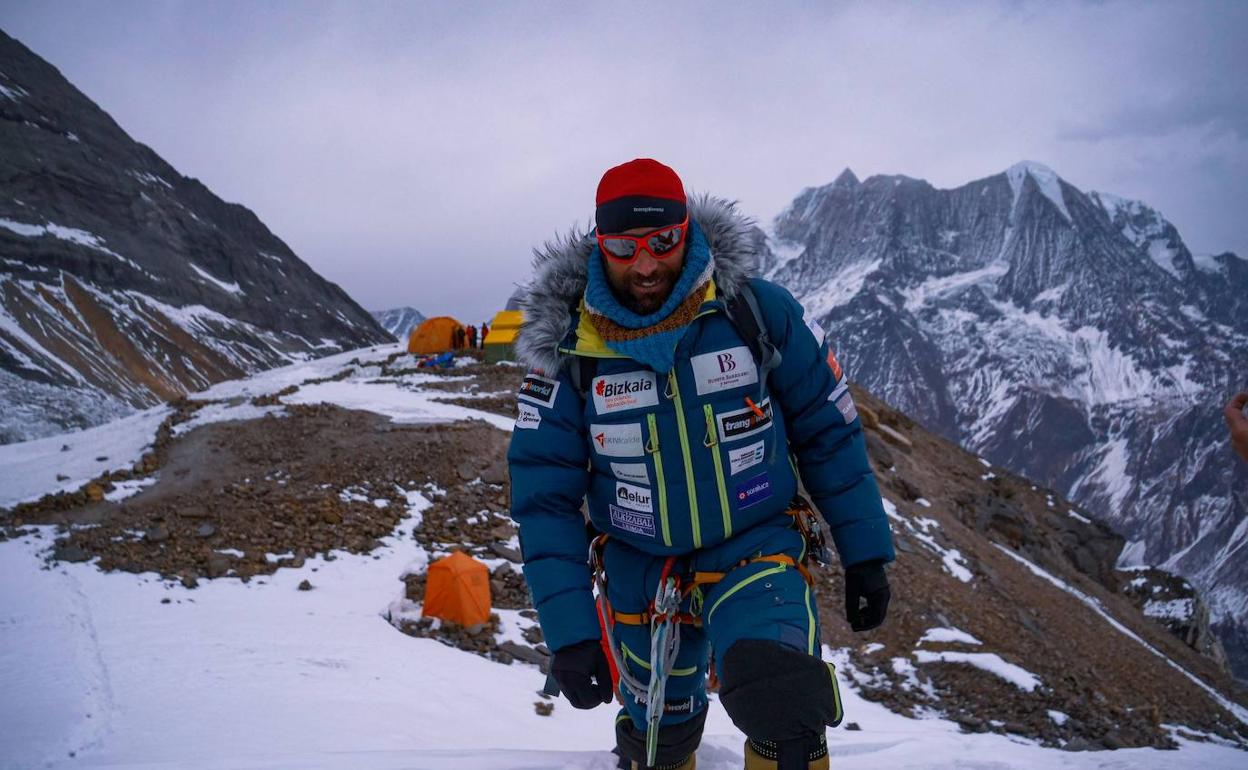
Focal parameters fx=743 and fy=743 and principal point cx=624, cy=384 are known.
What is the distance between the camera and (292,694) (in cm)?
648

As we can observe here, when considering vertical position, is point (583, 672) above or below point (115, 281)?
below

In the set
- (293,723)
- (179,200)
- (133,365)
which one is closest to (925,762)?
(293,723)

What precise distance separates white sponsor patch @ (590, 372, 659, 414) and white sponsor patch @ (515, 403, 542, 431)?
296 mm

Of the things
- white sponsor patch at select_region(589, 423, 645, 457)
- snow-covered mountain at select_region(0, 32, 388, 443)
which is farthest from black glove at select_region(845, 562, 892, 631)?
snow-covered mountain at select_region(0, 32, 388, 443)

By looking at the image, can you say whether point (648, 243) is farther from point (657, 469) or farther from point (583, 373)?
point (657, 469)

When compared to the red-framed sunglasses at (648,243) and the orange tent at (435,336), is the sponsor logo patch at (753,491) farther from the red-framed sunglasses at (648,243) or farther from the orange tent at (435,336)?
the orange tent at (435,336)

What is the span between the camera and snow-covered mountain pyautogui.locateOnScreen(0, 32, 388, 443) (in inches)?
2606

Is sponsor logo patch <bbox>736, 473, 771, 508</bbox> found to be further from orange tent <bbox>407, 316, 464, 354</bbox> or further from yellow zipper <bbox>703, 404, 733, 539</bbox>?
orange tent <bbox>407, 316, 464, 354</bbox>

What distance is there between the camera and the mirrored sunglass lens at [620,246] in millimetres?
3574

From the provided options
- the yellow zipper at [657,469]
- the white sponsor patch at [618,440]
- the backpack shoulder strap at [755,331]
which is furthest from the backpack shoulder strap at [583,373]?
the backpack shoulder strap at [755,331]

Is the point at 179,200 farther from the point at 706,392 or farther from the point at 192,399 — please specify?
the point at 706,392

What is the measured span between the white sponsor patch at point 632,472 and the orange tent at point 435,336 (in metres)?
29.6

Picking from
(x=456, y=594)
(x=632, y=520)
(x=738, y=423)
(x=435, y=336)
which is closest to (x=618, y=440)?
(x=632, y=520)

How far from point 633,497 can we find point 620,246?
1205 millimetres
